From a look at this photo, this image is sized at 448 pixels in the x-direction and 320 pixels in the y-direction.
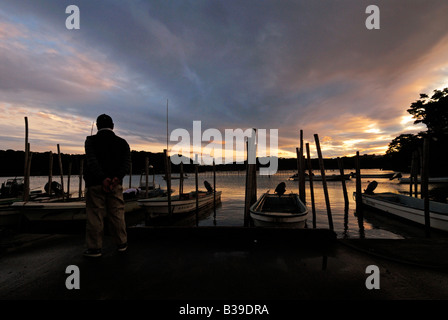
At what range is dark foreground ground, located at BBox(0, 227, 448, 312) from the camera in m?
2.52

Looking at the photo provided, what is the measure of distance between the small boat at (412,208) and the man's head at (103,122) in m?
14.1

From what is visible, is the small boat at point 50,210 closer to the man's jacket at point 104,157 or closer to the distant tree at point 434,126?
the man's jacket at point 104,157

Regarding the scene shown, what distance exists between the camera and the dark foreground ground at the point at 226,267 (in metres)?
2.52

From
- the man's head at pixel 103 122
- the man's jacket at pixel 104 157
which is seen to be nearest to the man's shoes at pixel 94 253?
the man's jacket at pixel 104 157

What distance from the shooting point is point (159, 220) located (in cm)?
1466

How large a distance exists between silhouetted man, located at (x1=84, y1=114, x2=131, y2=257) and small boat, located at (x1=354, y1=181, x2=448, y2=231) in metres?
13.7

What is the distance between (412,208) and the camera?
1191cm

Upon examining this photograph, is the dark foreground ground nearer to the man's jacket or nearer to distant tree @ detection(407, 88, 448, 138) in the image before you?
the man's jacket

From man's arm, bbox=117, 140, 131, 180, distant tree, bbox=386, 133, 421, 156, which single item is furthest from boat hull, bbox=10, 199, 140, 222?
distant tree, bbox=386, 133, 421, 156

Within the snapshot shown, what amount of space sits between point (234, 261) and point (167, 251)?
138 cm
